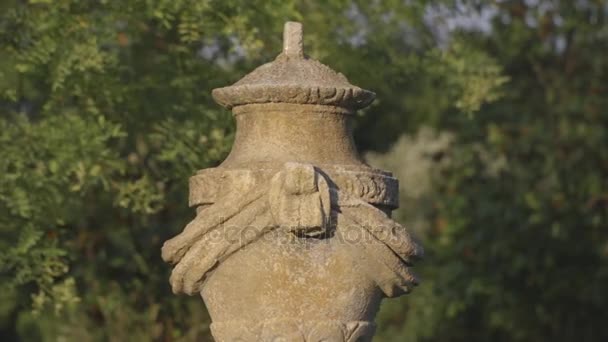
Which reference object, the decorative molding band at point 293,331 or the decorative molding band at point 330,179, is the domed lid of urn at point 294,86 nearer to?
the decorative molding band at point 330,179

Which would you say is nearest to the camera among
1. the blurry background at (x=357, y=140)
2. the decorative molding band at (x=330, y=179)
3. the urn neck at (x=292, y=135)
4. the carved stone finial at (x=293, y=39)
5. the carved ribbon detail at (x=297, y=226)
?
the carved ribbon detail at (x=297, y=226)

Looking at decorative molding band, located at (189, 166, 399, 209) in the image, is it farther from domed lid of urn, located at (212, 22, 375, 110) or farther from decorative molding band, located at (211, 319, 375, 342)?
decorative molding band, located at (211, 319, 375, 342)

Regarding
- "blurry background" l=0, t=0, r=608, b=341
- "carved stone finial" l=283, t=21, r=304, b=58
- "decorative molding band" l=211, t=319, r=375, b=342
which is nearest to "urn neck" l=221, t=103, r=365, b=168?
"carved stone finial" l=283, t=21, r=304, b=58

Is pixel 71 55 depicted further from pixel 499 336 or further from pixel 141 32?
pixel 499 336

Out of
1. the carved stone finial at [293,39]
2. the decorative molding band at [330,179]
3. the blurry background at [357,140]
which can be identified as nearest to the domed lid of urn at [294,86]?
the carved stone finial at [293,39]

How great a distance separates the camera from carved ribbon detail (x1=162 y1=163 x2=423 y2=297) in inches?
179

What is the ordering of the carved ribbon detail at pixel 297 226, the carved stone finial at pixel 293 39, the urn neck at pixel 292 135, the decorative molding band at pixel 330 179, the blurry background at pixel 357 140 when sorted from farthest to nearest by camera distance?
the blurry background at pixel 357 140 < the carved stone finial at pixel 293 39 < the urn neck at pixel 292 135 < the decorative molding band at pixel 330 179 < the carved ribbon detail at pixel 297 226

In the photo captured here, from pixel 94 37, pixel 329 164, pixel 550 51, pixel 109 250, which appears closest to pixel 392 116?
pixel 550 51

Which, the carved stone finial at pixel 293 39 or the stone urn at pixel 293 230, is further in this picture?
the carved stone finial at pixel 293 39

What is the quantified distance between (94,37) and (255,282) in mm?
1858

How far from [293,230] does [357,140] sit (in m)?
6.03

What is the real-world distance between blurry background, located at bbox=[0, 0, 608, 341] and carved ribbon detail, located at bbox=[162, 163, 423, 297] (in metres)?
1.39

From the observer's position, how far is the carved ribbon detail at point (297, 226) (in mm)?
4555

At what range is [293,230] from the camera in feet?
15.0
